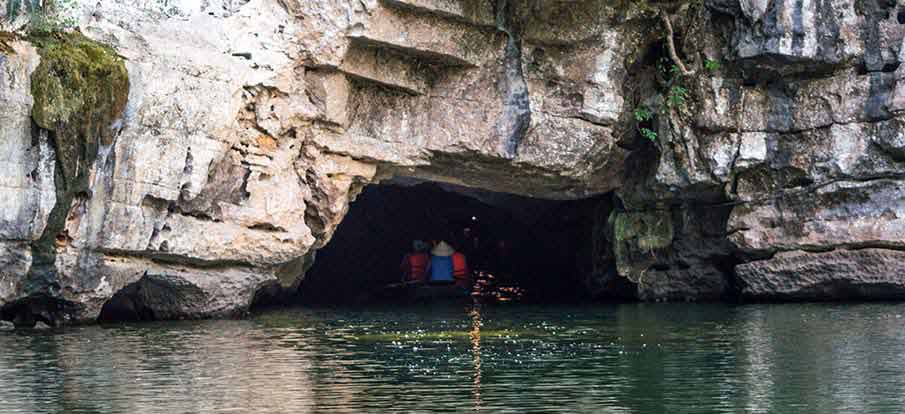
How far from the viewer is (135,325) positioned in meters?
18.8

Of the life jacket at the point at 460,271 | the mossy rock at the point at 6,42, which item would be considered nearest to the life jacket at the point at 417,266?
the life jacket at the point at 460,271

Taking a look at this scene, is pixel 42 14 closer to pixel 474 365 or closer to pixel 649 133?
pixel 474 365

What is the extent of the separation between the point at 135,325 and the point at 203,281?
1.22 meters

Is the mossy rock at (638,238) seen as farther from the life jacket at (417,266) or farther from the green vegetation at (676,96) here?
the life jacket at (417,266)

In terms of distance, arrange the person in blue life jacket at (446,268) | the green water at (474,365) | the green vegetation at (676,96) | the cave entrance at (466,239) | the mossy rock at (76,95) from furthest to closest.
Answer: the cave entrance at (466,239) < the person in blue life jacket at (446,268) < the green vegetation at (676,96) < the mossy rock at (76,95) < the green water at (474,365)

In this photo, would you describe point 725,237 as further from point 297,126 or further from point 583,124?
point 297,126

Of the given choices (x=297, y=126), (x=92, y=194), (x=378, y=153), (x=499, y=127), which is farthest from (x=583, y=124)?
(x=92, y=194)

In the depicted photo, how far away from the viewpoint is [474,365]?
13750 millimetres

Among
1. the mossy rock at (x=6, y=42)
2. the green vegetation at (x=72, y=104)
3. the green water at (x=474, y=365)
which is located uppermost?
the mossy rock at (x=6, y=42)

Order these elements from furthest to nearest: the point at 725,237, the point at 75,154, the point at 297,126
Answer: the point at 725,237
the point at 297,126
the point at 75,154

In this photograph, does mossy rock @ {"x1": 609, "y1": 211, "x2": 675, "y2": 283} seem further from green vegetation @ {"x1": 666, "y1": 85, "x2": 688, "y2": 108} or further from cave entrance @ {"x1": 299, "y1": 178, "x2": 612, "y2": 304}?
green vegetation @ {"x1": 666, "y1": 85, "x2": 688, "y2": 108}

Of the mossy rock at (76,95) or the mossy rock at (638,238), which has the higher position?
the mossy rock at (76,95)

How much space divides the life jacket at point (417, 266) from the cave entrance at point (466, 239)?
2.20 feet

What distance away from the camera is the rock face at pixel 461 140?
18.1 metres
